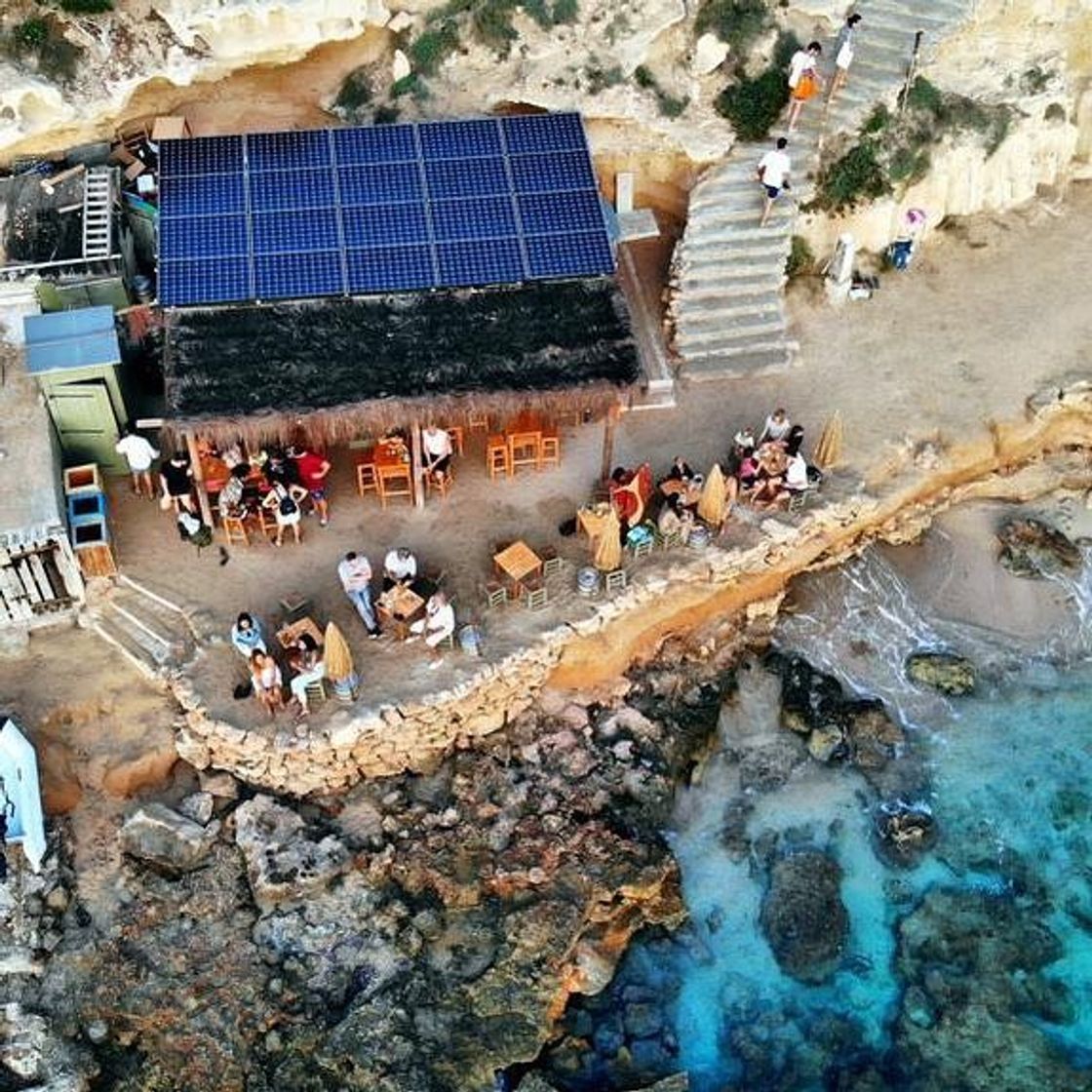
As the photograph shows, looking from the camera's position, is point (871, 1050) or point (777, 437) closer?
point (871, 1050)

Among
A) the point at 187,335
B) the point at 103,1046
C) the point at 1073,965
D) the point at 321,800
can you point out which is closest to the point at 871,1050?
the point at 1073,965

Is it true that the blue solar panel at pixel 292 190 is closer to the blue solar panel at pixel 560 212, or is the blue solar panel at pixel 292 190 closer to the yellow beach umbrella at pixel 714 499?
the blue solar panel at pixel 560 212

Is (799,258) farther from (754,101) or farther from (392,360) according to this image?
(392,360)

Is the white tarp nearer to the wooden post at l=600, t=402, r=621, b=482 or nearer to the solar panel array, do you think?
the solar panel array

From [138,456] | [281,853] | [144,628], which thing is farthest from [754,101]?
[281,853]

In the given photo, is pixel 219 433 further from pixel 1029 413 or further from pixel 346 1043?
pixel 1029 413

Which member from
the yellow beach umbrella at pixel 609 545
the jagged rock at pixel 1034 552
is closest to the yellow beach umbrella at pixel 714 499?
the yellow beach umbrella at pixel 609 545

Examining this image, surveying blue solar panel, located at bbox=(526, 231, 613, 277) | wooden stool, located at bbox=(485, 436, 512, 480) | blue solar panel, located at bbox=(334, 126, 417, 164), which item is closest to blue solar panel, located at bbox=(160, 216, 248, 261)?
blue solar panel, located at bbox=(334, 126, 417, 164)
